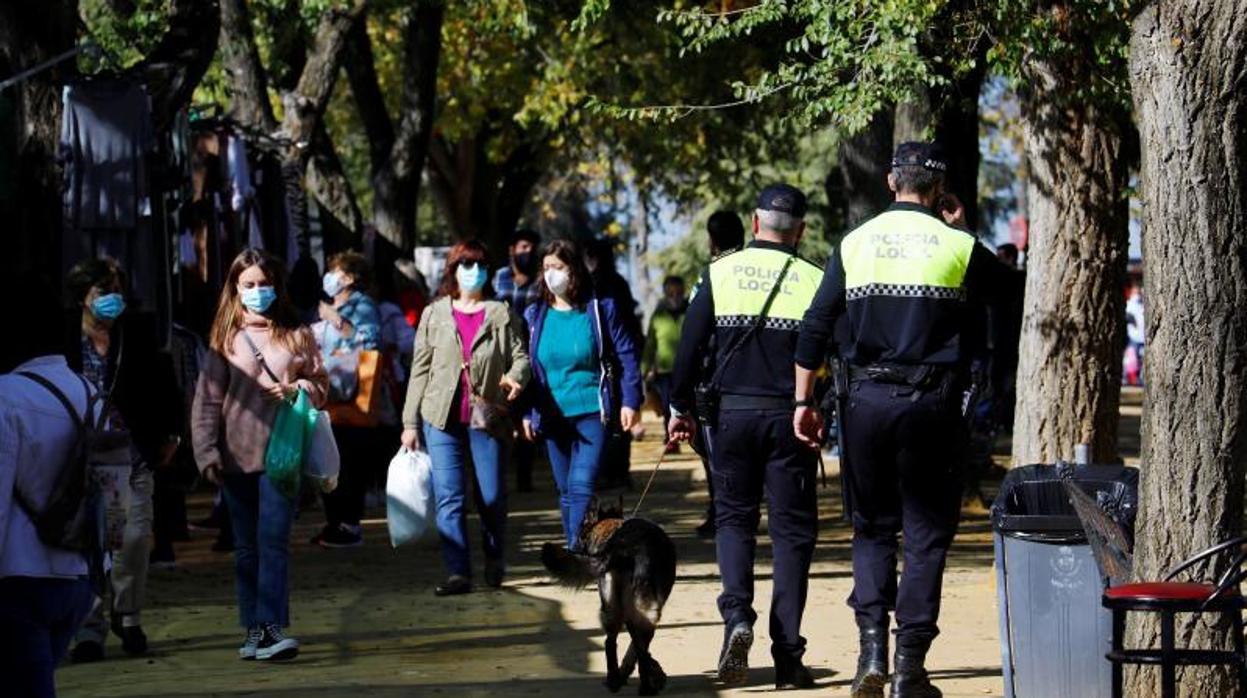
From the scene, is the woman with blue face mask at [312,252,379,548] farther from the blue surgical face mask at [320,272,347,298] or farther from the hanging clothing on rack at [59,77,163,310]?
the hanging clothing on rack at [59,77,163,310]

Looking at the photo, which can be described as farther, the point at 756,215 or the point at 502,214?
the point at 502,214

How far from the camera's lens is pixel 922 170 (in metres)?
8.67

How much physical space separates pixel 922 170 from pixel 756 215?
43.2 inches

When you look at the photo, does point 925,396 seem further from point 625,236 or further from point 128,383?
point 625,236

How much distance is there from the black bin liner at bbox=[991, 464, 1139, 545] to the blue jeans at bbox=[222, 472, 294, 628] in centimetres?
333

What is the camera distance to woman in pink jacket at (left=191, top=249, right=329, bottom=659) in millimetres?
10297

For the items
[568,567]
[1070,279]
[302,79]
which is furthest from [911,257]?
[302,79]

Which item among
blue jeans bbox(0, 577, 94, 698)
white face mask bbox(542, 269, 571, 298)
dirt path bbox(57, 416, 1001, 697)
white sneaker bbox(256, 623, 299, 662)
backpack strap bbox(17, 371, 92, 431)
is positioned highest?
white face mask bbox(542, 269, 571, 298)

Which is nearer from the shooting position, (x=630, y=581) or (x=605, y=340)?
(x=630, y=581)

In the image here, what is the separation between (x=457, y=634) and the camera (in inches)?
450

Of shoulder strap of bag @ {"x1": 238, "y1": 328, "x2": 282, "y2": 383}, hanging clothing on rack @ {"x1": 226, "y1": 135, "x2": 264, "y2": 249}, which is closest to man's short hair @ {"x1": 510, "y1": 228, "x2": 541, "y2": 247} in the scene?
hanging clothing on rack @ {"x1": 226, "y1": 135, "x2": 264, "y2": 249}

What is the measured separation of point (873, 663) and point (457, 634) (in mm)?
3192

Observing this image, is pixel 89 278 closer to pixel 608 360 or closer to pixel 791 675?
pixel 608 360

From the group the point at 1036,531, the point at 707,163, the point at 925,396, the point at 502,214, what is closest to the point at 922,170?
the point at 925,396
